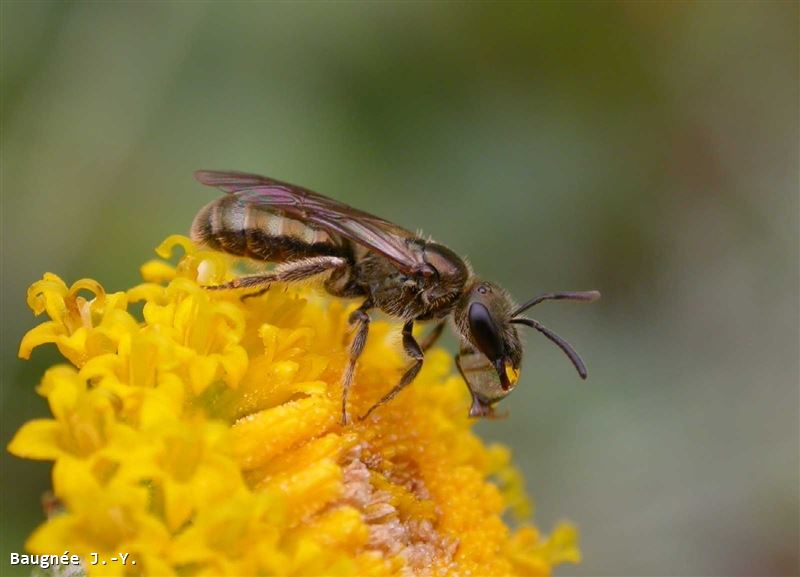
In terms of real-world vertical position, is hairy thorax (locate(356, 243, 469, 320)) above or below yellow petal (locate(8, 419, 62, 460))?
above

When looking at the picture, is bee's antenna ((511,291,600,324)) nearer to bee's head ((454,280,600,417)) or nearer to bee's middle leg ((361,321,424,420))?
bee's head ((454,280,600,417))

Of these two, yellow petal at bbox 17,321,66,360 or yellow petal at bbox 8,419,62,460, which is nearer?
yellow petal at bbox 8,419,62,460

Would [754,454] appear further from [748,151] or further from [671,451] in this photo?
[748,151]

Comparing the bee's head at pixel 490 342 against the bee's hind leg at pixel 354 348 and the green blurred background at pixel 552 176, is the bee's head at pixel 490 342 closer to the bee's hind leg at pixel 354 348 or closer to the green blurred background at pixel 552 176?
the bee's hind leg at pixel 354 348

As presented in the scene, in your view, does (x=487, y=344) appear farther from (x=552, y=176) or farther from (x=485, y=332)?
(x=552, y=176)

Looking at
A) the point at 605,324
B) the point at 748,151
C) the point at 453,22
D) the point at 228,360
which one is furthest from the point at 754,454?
the point at 228,360

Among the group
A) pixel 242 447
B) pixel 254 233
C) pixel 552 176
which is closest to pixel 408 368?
pixel 254 233

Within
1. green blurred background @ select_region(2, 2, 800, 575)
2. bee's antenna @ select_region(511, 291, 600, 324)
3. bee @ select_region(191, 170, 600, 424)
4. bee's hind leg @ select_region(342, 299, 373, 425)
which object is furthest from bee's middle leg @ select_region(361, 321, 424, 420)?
green blurred background @ select_region(2, 2, 800, 575)

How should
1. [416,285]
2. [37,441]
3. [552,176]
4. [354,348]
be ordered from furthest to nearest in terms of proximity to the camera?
1. [552,176]
2. [416,285]
3. [354,348]
4. [37,441]
